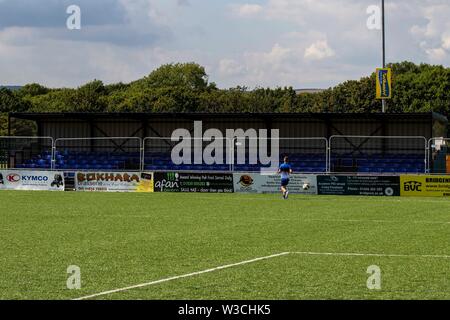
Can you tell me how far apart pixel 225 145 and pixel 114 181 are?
7.51 meters

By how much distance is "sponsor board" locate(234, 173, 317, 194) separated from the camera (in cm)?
4181

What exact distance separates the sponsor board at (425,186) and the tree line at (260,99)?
2280 inches

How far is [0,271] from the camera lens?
1335 centimetres

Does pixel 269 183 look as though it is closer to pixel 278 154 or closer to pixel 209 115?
pixel 278 154

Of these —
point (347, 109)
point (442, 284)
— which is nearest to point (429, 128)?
point (442, 284)

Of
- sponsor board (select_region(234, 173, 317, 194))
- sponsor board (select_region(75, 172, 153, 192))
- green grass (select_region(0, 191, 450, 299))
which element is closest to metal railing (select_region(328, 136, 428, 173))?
sponsor board (select_region(234, 173, 317, 194))

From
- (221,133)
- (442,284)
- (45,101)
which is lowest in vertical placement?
(442,284)

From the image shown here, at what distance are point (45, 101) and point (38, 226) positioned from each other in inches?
3976

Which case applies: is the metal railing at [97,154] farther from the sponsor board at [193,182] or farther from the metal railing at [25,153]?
the sponsor board at [193,182]

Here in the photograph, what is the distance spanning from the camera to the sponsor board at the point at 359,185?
1604 inches

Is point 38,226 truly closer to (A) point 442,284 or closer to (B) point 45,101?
(A) point 442,284

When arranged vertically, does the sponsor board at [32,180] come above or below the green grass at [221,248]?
above

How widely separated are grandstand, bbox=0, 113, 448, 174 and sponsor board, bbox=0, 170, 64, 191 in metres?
1.99

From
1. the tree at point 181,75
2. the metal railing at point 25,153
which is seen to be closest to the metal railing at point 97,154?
the metal railing at point 25,153
